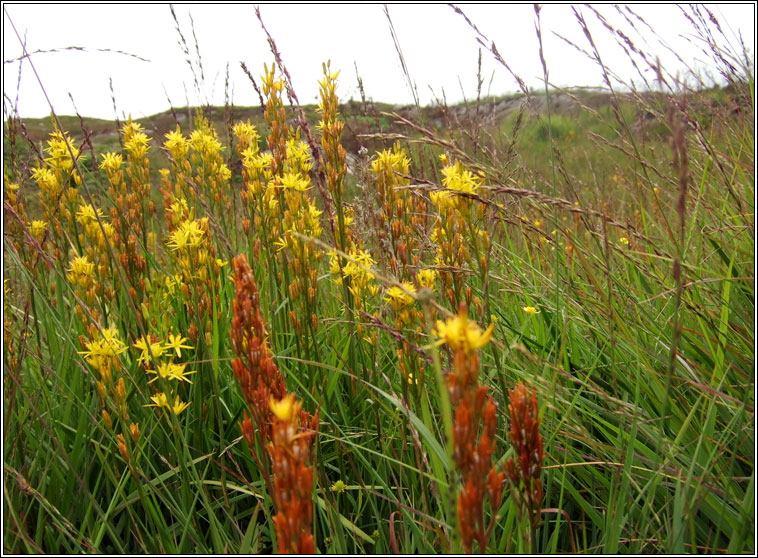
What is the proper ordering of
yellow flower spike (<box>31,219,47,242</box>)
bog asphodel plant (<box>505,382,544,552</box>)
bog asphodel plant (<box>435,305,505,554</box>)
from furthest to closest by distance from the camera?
yellow flower spike (<box>31,219,47,242</box>)
bog asphodel plant (<box>505,382,544,552</box>)
bog asphodel plant (<box>435,305,505,554</box>)

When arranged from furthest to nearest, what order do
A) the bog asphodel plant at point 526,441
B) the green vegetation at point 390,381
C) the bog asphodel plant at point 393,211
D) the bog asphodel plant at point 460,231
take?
the bog asphodel plant at point 393,211
the bog asphodel plant at point 460,231
the green vegetation at point 390,381
the bog asphodel plant at point 526,441

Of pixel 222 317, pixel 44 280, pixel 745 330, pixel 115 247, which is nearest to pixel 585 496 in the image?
pixel 745 330

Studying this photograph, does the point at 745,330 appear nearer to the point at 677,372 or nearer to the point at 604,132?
the point at 677,372

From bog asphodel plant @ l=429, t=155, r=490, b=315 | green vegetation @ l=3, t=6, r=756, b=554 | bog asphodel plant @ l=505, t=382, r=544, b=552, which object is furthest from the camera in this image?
bog asphodel plant @ l=429, t=155, r=490, b=315

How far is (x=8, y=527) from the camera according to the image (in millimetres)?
1385

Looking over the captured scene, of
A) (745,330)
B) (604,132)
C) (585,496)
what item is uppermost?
(604,132)

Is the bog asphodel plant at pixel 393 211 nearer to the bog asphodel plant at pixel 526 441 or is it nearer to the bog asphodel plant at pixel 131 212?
the bog asphodel plant at pixel 526 441

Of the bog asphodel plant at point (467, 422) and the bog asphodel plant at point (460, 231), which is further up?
the bog asphodel plant at point (460, 231)

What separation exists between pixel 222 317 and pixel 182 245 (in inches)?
28.0

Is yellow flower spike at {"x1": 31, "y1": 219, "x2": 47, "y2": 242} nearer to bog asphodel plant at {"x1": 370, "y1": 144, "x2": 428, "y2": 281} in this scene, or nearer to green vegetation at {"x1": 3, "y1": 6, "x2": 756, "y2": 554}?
green vegetation at {"x1": 3, "y1": 6, "x2": 756, "y2": 554}

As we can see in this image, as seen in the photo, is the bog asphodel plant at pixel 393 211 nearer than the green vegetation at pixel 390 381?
No

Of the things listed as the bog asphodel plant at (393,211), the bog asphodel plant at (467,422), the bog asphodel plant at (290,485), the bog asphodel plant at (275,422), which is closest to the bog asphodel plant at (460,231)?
the bog asphodel plant at (393,211)

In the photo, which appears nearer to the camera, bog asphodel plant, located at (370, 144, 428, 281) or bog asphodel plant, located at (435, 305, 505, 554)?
bog asphodel plant, located at (435, 305, 505, 554)

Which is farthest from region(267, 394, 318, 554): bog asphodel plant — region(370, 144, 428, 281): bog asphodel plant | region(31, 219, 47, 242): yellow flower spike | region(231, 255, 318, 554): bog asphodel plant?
region(31, 219, 47, 242): yellow flower spike
